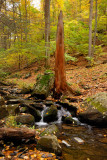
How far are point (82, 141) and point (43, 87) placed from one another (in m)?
Answer: 5.84

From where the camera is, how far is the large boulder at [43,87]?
960 centimetres

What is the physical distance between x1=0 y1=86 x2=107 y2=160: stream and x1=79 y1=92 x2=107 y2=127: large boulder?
28 cm

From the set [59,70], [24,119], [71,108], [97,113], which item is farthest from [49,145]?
[59,70]

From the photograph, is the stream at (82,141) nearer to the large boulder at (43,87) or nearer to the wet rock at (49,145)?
the wet rock at (49,145)

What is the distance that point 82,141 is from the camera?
4.68 m

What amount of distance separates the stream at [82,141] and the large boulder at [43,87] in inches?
128

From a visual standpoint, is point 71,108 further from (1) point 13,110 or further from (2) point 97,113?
(1) point 13,110

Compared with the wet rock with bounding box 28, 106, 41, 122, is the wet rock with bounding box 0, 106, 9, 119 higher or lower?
higher

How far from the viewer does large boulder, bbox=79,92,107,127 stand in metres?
5.96

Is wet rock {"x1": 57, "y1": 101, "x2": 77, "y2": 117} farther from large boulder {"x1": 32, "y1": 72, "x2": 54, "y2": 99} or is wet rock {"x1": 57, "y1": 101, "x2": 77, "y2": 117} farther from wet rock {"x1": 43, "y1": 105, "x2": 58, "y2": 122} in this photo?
large boulder {"x1": 32, "y1": 72, "x2": 54, "y2": 99}

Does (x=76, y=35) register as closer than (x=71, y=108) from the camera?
No

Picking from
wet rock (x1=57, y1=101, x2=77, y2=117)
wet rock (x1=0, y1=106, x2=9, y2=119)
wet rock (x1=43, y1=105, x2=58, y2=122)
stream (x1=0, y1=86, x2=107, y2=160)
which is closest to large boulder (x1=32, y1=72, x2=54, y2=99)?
wet rock (x1=57, y1=101, x2=77, y2=117)

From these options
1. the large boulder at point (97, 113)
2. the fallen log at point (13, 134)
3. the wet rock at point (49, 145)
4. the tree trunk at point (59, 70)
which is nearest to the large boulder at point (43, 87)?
the tree trunk at point (59, 70)

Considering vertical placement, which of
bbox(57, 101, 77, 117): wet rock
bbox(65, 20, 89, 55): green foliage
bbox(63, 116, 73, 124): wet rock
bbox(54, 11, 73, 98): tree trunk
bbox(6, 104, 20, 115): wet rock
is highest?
bbox(65, 20, 89, 55): green foliage
